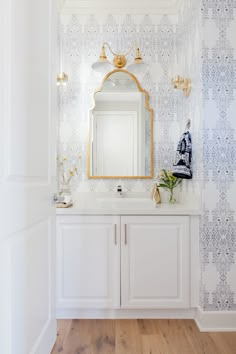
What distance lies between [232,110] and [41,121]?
138 centimetres

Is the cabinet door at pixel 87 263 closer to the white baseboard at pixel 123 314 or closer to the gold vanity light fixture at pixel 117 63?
the white baseboard at pixel 123 314

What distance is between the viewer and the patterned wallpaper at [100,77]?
2.86m

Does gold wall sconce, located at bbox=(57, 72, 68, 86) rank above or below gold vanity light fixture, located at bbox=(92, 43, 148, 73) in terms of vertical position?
below

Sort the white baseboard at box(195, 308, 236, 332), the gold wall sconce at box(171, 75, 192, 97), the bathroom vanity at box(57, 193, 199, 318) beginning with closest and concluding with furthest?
1. the white baseboard at box(195, 308, 236, 332)
2. the bathroom vanity at box(57, 193, 199, 318)
3. the gold wall sconce at box(171, 75, 192, 97)

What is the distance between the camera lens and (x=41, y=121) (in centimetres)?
158

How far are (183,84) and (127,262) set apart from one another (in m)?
1.56

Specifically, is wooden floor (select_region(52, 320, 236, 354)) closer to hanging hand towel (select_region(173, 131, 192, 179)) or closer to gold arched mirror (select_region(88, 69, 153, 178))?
hanging hand towel (select_region(173, 131, 192, 179))

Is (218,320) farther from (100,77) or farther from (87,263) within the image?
(100,77)

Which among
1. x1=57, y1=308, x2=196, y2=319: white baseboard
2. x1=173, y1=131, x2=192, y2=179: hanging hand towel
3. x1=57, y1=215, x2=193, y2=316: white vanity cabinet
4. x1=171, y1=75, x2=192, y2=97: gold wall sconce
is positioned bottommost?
x1=57, y1=308, x2=196, y2=319: white baseboard

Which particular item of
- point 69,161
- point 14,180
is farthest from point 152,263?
point 14,180

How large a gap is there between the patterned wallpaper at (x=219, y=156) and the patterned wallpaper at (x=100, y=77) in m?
0.65

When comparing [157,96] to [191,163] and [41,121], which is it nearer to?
[191,163]

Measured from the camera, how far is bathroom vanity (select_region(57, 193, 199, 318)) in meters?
2.27

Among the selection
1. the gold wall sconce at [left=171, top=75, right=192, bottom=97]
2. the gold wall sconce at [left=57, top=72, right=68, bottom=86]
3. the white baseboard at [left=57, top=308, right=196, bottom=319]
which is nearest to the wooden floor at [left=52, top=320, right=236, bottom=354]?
the white baseboard at [left=57, top=308, right=196, bottom=319]
